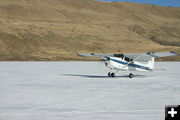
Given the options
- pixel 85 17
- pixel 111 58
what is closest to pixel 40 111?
pixel 111 58

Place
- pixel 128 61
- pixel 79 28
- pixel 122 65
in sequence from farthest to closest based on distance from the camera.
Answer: pixel 79 28
pixel 128 61
pixel 122 65

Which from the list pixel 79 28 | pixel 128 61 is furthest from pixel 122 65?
pixel 79 28

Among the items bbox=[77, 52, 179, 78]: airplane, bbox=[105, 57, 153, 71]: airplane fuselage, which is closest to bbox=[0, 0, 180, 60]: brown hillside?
bbox=[77, 52, 179, 78]: airplane

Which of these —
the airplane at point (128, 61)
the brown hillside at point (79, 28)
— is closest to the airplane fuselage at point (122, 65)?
the airplane at point (128, 61)

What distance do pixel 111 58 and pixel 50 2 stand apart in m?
128

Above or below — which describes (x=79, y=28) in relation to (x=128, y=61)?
above

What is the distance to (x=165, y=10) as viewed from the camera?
178500 mm

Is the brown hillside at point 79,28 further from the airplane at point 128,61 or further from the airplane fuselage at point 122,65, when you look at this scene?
the airplane fuselage at point 122,65

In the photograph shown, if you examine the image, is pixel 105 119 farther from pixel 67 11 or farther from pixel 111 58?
pixel 67 11

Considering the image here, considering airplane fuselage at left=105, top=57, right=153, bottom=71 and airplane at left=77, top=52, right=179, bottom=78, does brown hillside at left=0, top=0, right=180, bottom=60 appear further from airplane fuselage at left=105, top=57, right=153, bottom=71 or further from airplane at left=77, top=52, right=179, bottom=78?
airplane fuselage at left=105, top=57, right=153, bottom=71

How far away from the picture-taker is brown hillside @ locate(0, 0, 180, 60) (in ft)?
294

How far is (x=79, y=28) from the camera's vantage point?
114000 millimetres

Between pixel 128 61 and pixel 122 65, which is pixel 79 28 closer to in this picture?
pixel 128 61

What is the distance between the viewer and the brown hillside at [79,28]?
8956 centimetres
